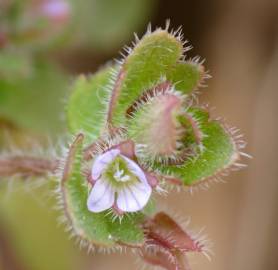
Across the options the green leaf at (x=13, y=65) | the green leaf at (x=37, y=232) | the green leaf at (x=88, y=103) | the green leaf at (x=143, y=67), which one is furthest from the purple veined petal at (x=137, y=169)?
the green leaf at (x=37, y=232)

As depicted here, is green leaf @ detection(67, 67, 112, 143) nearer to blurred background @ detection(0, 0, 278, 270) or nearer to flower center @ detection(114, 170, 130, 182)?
flower center @ detection(114, 170, 130, 182)

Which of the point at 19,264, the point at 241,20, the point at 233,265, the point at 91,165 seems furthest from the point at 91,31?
the point at 91,165

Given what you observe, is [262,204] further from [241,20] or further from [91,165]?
[91,165]

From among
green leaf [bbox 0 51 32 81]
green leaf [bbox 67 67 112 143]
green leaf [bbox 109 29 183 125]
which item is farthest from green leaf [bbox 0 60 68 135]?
green leaf [bbox 109 29 183 125]

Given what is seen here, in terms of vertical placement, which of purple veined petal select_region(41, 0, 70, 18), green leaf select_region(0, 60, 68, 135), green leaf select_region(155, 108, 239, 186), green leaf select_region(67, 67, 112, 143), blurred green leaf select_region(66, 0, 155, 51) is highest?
blurred green leaf select_region(66, 0, 155, 51)

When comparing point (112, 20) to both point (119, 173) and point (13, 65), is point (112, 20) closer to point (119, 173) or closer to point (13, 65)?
point (13, 65)

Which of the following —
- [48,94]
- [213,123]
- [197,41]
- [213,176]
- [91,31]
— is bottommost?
[213,176]

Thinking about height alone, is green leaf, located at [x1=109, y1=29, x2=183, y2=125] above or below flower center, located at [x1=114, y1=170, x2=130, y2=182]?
above
